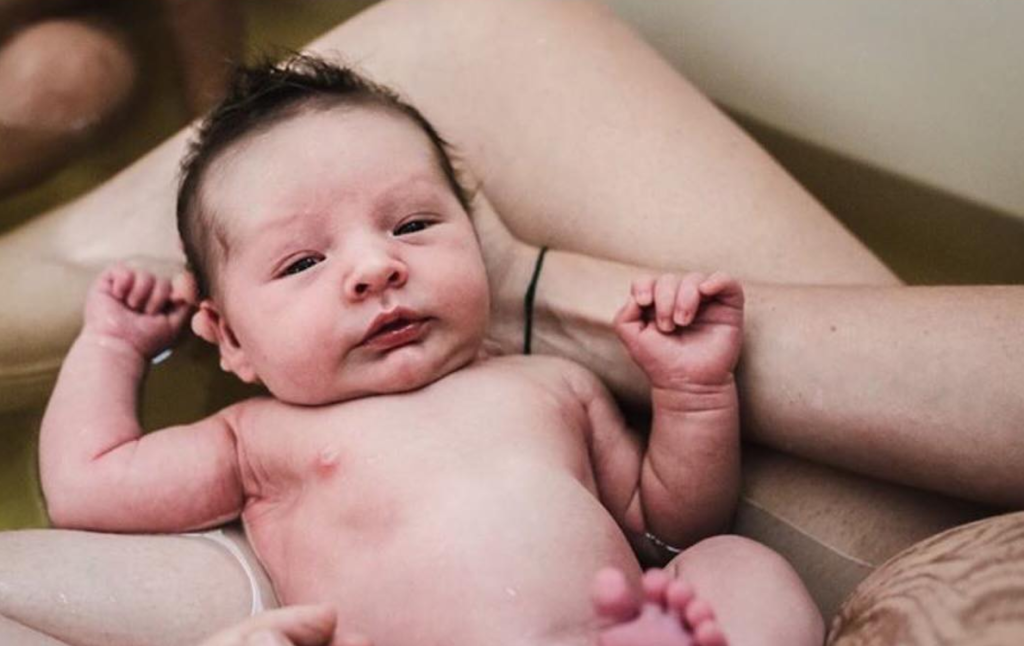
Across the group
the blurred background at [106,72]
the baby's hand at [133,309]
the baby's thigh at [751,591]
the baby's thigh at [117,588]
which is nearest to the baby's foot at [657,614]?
the baby's thigh at [751,591]

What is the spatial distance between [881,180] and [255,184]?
2.48ft

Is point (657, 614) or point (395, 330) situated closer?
point (657, 614)

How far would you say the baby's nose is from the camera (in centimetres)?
80

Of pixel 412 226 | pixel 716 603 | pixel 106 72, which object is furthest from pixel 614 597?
pixel 106 72

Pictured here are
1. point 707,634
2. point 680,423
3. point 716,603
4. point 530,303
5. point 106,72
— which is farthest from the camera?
point 106,72

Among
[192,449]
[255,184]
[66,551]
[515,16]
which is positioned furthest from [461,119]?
[66,551]

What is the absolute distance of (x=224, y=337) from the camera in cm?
92

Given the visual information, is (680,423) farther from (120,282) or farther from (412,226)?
(120,282)

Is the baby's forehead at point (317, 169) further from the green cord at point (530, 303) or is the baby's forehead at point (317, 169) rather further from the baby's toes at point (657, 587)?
the baby's toes at point (657, 587)

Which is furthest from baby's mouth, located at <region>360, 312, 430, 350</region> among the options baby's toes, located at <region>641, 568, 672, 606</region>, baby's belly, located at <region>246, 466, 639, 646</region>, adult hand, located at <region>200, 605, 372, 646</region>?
baby's toes, located at <region>641, 568, 672, 606</region>

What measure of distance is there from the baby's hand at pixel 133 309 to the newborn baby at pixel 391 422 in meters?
0.05

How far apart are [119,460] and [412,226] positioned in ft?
0.94

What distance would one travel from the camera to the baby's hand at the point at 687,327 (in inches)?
31.5

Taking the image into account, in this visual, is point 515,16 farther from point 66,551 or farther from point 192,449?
point 66,551
